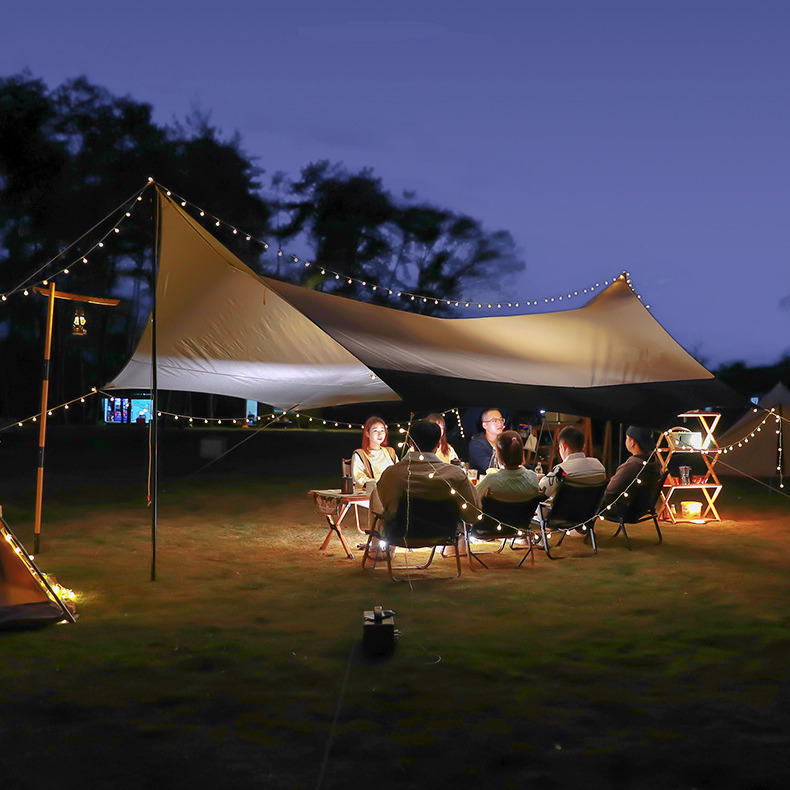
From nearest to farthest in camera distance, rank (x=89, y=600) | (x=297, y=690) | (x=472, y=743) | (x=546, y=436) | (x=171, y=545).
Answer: (x=472, y=743)
(x=297, y=690)
(x=89, y=600)
(x=171, y=545)
(x=546, y=436)

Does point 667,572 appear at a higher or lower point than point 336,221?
lower

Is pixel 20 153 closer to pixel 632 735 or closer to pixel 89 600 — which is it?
pixel 89 600

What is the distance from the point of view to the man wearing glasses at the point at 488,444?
756 cm

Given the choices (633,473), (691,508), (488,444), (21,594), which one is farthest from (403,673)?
(691,508)

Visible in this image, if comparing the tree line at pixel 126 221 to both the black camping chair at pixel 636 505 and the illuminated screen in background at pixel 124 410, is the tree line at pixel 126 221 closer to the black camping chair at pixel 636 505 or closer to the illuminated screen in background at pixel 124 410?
the illuminated screen in background at pixel 124 410

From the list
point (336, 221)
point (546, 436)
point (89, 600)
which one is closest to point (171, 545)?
point (89, 600)

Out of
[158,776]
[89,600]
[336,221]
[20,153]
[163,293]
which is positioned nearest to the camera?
[158,776]

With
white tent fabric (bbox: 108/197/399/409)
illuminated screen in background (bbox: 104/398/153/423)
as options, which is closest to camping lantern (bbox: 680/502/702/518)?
white tent fabric (bbox: 108/197/399/409)

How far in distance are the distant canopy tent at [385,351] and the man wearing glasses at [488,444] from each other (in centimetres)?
61

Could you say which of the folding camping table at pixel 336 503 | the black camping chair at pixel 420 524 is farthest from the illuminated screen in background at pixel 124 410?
the black camping chair at pixel 420 524

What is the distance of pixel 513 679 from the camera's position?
11.6ft

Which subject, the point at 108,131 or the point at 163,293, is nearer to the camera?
the point at 163,293

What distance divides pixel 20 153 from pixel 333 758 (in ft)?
64.9

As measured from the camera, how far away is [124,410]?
1182 inches
